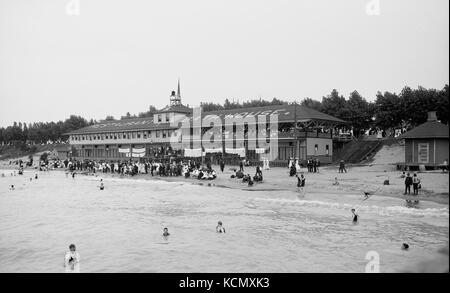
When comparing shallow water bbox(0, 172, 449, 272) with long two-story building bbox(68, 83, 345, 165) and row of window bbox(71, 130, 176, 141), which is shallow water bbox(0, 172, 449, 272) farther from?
row of window bbox(71, 130, 176, 141)

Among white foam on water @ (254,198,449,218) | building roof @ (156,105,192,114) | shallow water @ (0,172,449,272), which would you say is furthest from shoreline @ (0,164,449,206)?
building roof @ (156,105,192,114)

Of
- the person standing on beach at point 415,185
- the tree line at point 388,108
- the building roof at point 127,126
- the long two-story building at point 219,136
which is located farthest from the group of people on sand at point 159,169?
the tree line at point 388,108

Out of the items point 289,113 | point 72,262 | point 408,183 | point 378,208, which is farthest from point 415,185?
point 289,113

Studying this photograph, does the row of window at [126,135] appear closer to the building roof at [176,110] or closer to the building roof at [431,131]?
the building roof at [176,110]

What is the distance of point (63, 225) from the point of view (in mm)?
22922

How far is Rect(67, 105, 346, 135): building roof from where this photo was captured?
169 feet

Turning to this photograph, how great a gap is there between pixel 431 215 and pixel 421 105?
122 ft

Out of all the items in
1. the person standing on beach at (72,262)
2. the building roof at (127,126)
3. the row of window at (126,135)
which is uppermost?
the building roof at (127,126)

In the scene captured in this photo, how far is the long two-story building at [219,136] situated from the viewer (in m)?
50.6

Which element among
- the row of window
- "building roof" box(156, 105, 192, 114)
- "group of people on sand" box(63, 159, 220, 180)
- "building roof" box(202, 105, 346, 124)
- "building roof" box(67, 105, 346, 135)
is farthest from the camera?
"building roof" box(156, 105, 192, 114)

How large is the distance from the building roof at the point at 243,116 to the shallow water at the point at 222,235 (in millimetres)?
19286

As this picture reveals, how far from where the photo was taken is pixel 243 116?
6069 centimetres

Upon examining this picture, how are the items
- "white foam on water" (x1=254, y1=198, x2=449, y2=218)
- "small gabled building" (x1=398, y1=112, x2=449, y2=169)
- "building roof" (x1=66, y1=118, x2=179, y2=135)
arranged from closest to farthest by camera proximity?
"white foam on water" (x1=254, y1=198, x2=449, y2=218) → "small gabled building" (x1=398, y1=112, x2=449, y2=169) → "building roof" (x1=66, y1=118, x2=179, y2=135)
